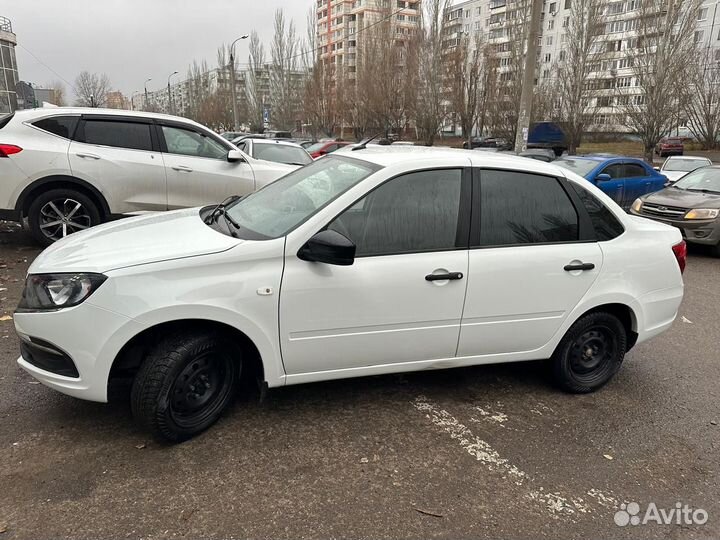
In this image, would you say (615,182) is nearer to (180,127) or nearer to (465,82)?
(180,127)

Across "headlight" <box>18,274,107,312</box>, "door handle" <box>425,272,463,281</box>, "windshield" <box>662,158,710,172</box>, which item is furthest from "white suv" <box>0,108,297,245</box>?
"windshield" <box>662,158,710,172</box>

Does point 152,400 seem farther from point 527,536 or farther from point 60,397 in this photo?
point 527,536

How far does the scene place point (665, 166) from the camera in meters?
16.3

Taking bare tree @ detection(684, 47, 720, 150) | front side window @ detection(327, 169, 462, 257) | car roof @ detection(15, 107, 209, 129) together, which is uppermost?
bare tree @ detection(684, 47, 720, 150)

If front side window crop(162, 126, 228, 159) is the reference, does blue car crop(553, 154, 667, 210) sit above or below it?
below

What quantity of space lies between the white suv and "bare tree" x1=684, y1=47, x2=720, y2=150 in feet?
98.2

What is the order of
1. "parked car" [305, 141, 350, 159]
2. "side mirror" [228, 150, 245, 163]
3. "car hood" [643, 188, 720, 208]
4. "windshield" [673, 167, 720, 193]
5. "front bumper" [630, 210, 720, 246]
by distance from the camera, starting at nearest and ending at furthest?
"side mirror" [228, 150, 245, 163] → "front bumper" [630, 210, 720, 246] → "car hood" [643, 188, 720, 208] → "windshield" [673, 167, 720, 193] → "parked car" [305, 141, 350, 159]

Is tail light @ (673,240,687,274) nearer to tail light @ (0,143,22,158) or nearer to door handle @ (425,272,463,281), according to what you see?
door handle @ (425,272,463,281)

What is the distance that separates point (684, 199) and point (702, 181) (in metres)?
1.19

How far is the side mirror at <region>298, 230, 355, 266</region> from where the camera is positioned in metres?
2.80

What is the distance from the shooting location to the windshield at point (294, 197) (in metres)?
3.14

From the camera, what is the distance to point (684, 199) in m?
9.12

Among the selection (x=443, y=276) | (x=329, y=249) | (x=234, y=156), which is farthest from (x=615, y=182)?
(x=329, y=249)

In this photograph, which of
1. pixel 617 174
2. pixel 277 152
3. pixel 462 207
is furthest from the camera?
pixel 617 174
